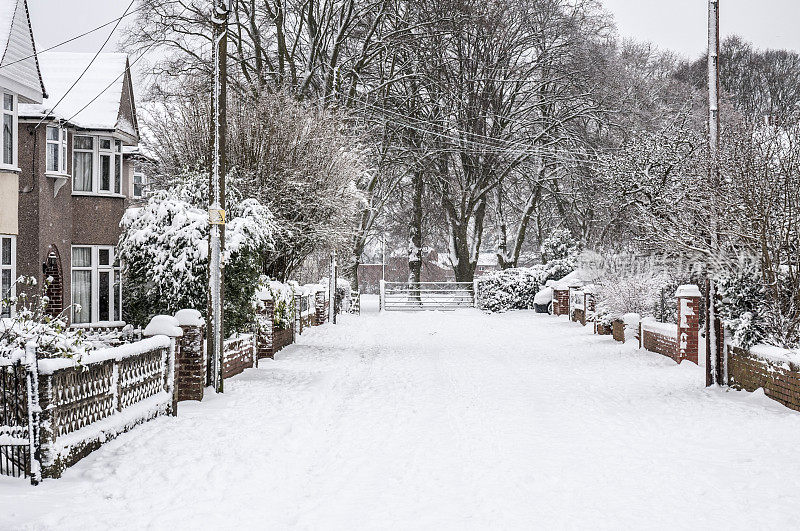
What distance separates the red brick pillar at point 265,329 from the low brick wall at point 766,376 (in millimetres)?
9864

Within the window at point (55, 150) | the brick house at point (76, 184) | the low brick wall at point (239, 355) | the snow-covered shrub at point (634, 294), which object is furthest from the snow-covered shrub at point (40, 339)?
the snow-covered shrub at point (634, 294)

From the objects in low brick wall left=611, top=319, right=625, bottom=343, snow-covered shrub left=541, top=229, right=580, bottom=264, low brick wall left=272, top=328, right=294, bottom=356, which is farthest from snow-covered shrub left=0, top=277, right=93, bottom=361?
snow-covered shrub left=541, top=229, right=580, bottom=264

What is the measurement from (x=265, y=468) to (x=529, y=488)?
9.02 ft

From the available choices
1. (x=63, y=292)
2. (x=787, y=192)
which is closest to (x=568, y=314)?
(x=63, y=292)

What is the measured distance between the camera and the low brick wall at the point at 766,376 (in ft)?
43.1

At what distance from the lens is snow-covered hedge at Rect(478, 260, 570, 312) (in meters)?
45.9

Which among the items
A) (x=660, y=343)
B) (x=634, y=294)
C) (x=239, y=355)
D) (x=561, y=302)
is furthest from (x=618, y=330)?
(x=561, y=302)

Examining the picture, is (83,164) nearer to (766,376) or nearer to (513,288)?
(766,376)

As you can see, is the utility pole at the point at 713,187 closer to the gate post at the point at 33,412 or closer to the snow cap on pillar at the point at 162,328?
the snow cap on pillar at the point at 162,328

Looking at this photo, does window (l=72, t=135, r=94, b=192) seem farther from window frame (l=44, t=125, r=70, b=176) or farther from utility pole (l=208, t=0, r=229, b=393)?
utility pole (l=208, t=0, r=229, b=393)

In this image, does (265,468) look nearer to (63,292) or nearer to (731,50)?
(63,292)

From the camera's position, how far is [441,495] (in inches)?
323

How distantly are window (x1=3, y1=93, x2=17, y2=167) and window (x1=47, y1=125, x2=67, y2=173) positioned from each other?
3.00m

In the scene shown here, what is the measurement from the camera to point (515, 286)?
46.5m
